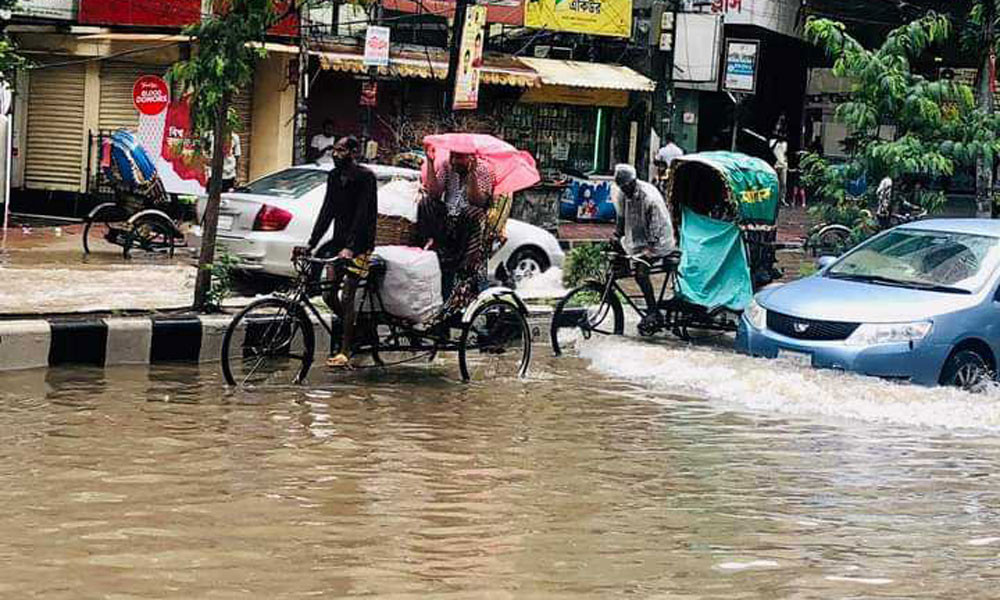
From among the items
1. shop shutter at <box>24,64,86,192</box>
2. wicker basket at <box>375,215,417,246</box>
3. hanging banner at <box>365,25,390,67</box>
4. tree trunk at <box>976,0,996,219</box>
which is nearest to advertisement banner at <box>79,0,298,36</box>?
shop shutter at <box>24,64,86,192</box>

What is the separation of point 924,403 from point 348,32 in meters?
17.8

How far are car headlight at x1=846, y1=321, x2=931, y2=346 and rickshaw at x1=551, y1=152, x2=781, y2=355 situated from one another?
9.33 feet

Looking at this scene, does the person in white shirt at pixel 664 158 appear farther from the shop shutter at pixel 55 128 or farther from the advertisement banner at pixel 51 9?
the advertisement banner at pixel 51 9

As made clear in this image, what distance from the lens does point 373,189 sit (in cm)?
1182

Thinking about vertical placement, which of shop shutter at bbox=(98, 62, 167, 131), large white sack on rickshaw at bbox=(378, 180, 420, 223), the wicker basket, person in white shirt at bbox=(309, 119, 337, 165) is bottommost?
the wicker basket

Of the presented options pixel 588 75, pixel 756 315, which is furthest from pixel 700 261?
pixel 588 75

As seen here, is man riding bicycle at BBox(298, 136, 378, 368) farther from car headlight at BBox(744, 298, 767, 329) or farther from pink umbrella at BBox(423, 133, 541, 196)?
car headlight at BBox(744, 298, 767, 329)

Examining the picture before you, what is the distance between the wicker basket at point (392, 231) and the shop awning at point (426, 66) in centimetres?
1203

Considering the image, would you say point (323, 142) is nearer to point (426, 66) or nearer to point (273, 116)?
point (273, 116)

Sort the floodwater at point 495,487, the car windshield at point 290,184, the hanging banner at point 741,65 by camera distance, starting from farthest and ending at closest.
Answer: the hanging banner at point 741,65 < the car windshield at point 290,184 < the floodwater at point 495,487

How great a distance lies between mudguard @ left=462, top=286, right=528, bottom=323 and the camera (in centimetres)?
1234

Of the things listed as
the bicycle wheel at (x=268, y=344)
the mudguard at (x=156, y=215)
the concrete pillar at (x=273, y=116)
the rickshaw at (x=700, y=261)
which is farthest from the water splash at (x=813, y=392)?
the concrete pillar at (x=273, y=116)

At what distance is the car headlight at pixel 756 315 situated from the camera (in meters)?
13.1

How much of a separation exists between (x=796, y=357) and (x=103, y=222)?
1045cm
